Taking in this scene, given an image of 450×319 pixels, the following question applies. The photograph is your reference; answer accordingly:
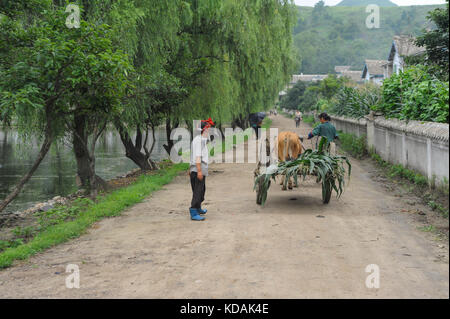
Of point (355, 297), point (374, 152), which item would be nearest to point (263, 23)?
point (374, 152)

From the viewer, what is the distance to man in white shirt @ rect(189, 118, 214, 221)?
27.2 ft

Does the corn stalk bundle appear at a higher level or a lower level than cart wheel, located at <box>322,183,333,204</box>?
higher

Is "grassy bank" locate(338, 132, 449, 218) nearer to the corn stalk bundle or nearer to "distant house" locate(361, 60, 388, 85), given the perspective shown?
the corn stalk bundle

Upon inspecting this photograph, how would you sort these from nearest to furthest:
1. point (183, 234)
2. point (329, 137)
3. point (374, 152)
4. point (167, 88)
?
1. point (183, 234)
2. point (329, 137)
3. point (167, 88)
4. point (374, 152)

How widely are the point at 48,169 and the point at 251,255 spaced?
63.8ft

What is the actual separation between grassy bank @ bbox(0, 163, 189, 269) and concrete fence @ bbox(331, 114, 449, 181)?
18.7 ft

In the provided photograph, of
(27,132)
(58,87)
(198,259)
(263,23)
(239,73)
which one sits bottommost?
(198,259)

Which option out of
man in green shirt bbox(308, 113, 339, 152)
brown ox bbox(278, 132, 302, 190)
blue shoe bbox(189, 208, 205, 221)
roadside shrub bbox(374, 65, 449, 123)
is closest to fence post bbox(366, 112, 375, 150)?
roadside shrub bbox(374, 65, 449, 123)

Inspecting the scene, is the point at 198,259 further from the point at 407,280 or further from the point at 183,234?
the point at 407,280

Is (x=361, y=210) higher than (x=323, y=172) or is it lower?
lower

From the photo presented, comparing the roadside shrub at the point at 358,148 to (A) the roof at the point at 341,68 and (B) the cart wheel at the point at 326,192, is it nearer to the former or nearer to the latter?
(B) the cart wheel at the point at 326,192

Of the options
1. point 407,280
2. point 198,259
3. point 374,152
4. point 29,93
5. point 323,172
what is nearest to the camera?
point 407,280

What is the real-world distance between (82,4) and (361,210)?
767 centimetres

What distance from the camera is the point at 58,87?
881cm
